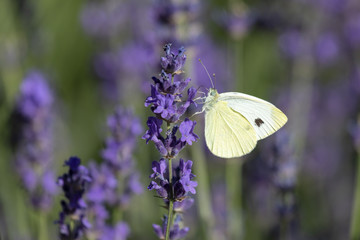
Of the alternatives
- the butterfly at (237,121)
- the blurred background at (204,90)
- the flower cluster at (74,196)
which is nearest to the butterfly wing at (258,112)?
the butterfly at (237,121)

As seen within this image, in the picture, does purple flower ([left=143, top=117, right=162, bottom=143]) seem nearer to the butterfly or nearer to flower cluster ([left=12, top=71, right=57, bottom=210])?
the butterfly

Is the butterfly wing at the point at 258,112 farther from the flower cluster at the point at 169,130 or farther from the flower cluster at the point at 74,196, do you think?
the flower cluster at the point at 74,196

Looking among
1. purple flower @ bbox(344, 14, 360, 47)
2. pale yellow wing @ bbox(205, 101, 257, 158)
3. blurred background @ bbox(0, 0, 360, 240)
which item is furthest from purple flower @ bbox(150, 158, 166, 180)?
purple flower @ bbox(344, 14, 360, 47)

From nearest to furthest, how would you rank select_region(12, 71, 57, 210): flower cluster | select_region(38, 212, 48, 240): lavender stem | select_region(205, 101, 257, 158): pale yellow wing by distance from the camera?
select_region(205, 101, 257, 158): pale yellow wing, select_region(38, 212, 48, 240): lavender stem, select_region(12, 71, 57, 210): flower cluster

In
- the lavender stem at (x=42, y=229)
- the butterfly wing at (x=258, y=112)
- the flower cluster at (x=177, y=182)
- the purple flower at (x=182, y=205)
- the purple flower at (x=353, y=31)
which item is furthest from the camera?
the purple flower at (x=353, y=31)

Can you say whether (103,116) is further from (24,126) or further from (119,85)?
(24,126)

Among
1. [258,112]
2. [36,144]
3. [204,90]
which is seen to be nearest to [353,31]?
[204,90]
